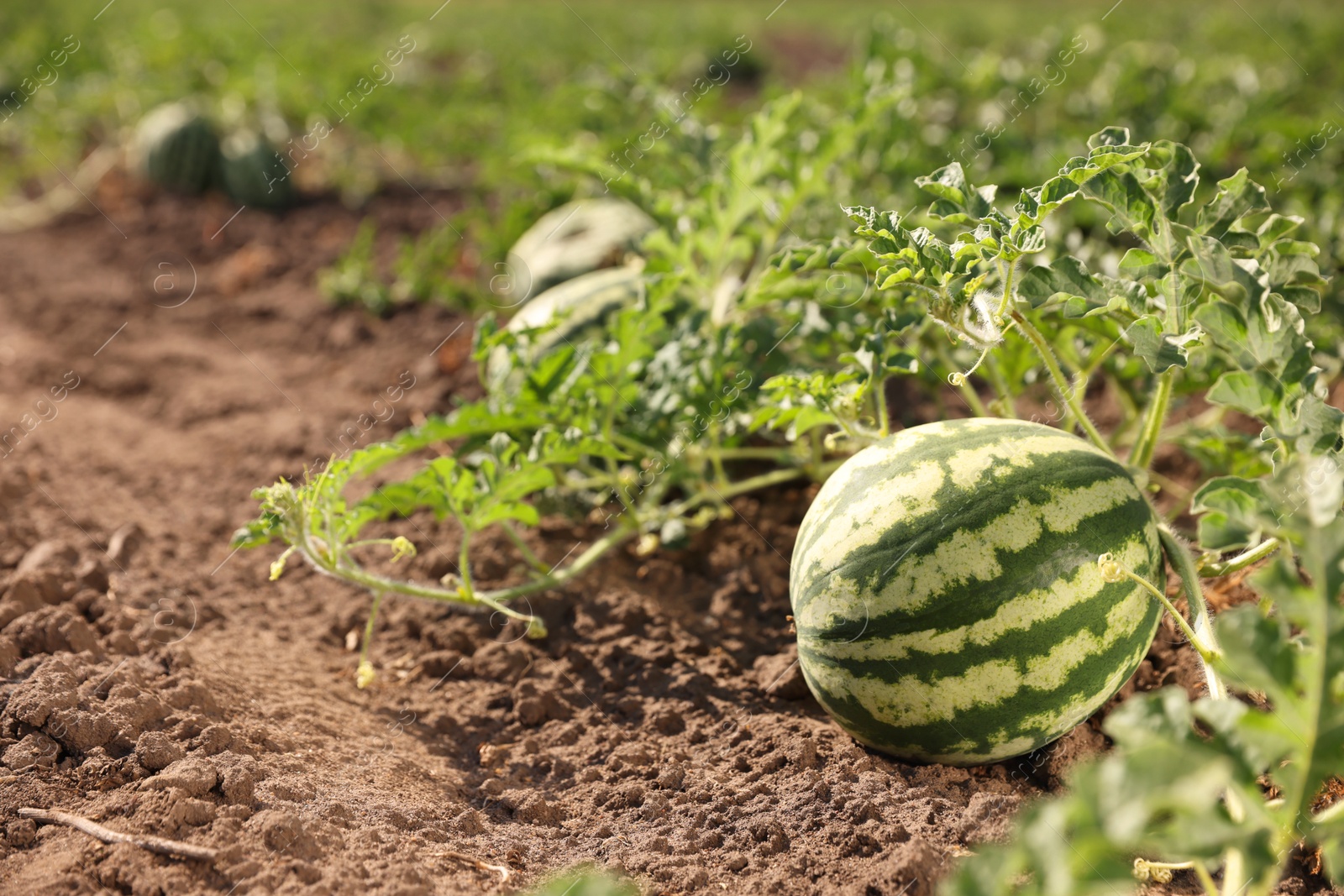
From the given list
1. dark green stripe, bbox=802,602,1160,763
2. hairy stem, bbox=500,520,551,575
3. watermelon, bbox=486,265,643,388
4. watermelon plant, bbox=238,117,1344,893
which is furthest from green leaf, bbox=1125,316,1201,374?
watermelon, bbox=486,265,643,388

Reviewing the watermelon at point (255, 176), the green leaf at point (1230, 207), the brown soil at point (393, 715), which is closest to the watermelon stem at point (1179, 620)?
the brown soil at point (393, 715)

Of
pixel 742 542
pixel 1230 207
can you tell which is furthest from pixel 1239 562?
pixel 742 542

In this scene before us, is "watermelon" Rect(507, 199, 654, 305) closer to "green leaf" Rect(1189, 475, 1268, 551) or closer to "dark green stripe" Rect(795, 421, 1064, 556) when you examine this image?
"dark green stripe" Rect(795, 421, 1064, 556)

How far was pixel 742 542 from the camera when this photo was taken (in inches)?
121

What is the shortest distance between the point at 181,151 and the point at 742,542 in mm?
5364

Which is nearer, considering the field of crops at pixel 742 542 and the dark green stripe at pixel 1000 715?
the field of crops at pixel 742 542

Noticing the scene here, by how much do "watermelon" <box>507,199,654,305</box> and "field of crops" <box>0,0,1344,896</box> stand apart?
0.02 meters

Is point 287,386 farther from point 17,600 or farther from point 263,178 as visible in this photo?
point 263,178

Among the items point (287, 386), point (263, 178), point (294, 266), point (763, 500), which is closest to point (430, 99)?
point (263, 178)

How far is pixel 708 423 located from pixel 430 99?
580 cm

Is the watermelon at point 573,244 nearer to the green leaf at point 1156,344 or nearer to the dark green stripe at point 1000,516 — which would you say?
the dark green stripe at point 1000,516

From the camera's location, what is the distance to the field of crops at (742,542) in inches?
70.6

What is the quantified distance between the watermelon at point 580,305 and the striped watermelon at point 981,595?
5.09 feet

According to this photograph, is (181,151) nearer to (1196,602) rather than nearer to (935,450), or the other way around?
(935,450)
